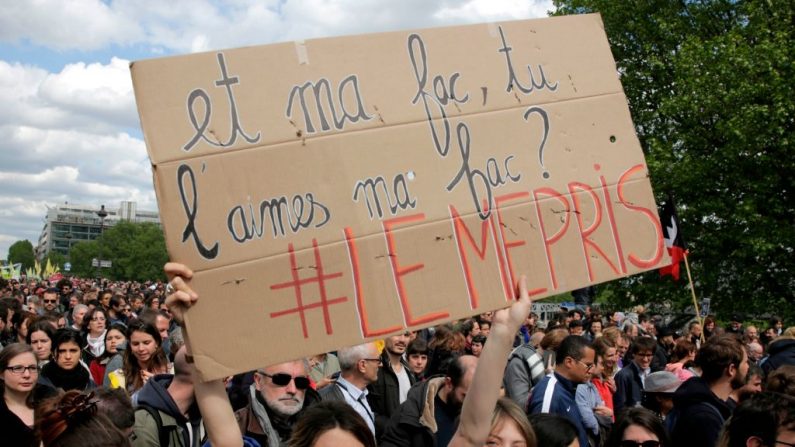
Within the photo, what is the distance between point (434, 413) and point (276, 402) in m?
1.07

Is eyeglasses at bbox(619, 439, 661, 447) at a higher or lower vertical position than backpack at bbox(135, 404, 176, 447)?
lower

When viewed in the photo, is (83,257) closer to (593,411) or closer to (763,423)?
(593,411)

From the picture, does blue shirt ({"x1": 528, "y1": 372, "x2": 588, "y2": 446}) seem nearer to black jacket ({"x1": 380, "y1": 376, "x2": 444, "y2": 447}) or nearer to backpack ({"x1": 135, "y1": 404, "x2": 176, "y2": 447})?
black jacket ({"x1": 380, "y1": 376, "x2": 444, "y2": 447})

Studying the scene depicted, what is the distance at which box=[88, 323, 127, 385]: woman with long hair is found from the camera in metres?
7.89

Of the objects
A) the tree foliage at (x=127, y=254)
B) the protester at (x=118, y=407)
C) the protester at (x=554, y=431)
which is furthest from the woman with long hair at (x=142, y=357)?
the tree foliage at (x=127, y=254)

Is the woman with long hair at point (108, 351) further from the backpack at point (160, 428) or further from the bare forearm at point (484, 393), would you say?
the bare forearm at point (484, 393)

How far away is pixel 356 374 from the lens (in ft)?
18.9

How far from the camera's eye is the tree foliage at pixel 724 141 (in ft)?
61.2

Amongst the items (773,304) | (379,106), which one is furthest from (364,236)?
(773,304)

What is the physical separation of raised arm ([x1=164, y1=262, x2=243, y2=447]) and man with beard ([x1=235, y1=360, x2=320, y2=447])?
1481 mm

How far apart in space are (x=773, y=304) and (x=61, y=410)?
20922 millimetres

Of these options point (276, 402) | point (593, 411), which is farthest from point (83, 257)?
point (276, 402)

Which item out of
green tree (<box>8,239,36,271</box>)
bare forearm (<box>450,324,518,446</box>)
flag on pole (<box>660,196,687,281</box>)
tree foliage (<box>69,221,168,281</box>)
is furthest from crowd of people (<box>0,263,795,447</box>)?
green tree (<box>8,239,36,271</box>)

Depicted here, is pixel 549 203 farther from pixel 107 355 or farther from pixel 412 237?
pixel 107 355
